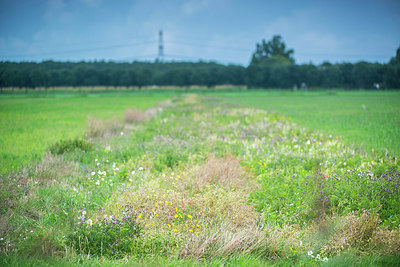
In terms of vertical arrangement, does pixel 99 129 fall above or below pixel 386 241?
above

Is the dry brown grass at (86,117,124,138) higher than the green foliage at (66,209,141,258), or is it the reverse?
the dry brown grass at (86,117,124,138)

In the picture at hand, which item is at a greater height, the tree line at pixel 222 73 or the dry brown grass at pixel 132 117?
the tree line at pixel 222 73

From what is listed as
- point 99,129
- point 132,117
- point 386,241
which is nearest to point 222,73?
point 132,117

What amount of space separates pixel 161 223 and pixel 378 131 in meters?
11.4

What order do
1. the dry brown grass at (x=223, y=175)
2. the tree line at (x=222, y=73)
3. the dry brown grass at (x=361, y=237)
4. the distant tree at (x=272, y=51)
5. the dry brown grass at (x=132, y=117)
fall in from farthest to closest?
the distant tree at (x=272, y=51) → the tree line at (x=222, y=73) → the dry brown grass at (x=132, y=117) → the dry brown grass at (x=223, y=175) → the dry brown grass at (x=361, y=237)

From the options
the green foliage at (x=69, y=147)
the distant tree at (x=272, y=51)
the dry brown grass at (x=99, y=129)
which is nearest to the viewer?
the green foliage at (x=69, y=147)

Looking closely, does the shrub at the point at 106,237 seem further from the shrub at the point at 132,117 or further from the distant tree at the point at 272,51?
the distant tree at the point at 272,51

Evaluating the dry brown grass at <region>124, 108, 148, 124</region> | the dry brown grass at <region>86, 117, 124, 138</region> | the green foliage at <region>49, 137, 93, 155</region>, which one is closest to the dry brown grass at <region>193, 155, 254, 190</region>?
the green foliage at <region>49, 137, 93, 155</region>

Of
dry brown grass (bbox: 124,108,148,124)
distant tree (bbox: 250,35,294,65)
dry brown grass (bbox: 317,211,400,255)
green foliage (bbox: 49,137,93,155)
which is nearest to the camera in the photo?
dry brown grass (bbox: 317,211,400,255)

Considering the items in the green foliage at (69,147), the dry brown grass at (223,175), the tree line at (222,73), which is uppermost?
the tree line at (222,73)

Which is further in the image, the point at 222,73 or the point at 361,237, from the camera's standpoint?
the point at 222,73

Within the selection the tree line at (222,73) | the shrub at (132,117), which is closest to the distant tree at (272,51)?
the tree line at (222,73)

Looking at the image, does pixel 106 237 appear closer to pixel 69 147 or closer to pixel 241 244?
pixel 241 244

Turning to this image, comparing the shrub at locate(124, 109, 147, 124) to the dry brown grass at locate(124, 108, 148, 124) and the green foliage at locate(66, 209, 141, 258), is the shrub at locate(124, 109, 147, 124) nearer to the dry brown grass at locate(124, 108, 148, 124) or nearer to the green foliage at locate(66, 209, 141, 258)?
the dry brown grass at locate(124, 108, 148, 124)
